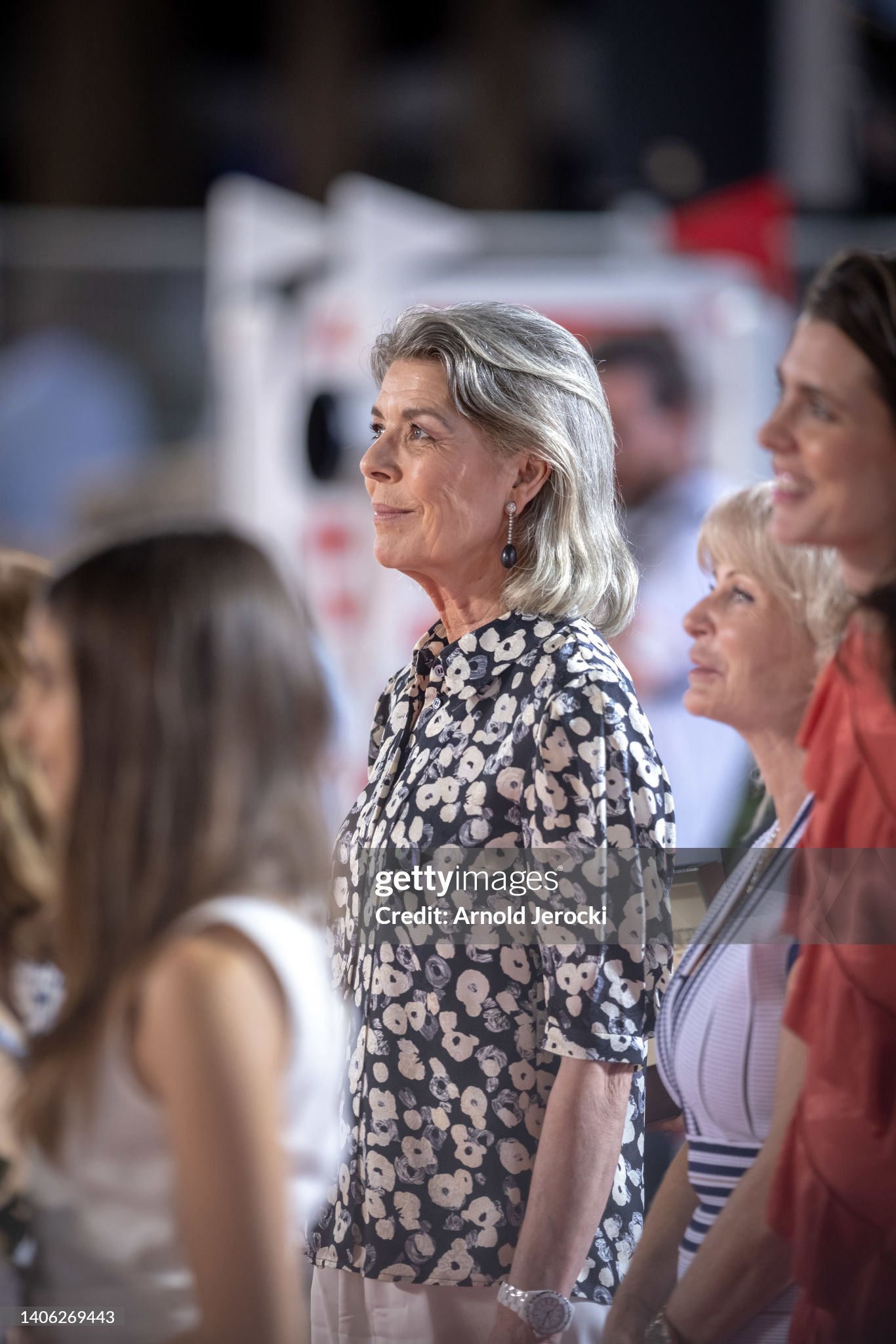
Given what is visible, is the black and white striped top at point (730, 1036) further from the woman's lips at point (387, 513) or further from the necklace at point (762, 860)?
the woman's lips at point (387, 513)

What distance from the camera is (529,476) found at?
1436mm

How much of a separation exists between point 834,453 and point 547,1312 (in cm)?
82

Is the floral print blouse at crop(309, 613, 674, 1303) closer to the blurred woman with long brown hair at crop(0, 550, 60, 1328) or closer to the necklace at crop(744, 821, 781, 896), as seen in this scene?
the necklace at crop(744, 821, 781, 896)

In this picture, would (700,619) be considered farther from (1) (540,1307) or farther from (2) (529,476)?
(1) (540,1307)

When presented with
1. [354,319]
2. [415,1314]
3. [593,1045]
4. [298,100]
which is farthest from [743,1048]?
[298,100]

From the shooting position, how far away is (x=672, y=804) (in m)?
1.39

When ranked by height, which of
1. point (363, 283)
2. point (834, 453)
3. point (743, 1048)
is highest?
point (363, 283)

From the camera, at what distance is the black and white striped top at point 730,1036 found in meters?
1.38

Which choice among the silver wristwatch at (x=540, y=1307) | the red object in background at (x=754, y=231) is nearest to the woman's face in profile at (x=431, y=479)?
the silver wristwatch at (x=540, y=1307)

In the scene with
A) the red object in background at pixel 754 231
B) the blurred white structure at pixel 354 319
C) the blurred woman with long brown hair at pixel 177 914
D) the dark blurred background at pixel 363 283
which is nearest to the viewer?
the blurred woman with long brown hair at pixel 177 914

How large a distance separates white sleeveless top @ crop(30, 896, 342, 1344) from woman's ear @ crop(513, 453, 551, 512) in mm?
487

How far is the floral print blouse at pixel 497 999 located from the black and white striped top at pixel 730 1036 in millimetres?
38

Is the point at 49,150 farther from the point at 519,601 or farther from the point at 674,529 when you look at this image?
the point at 519,601

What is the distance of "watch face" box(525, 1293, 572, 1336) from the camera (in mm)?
1333
